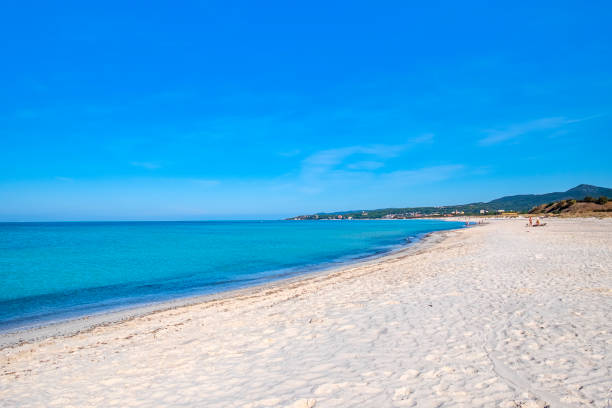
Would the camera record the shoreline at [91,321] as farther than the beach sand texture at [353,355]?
Yes

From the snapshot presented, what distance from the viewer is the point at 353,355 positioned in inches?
240

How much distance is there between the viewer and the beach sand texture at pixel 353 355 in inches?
185

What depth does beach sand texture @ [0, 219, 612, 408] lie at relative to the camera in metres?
4.70

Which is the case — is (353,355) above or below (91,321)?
above

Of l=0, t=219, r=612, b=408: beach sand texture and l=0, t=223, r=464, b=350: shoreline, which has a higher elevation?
l=0, t=219, r=612, b=408: beach sand texture

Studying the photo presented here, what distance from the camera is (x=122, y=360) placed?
697 centimetres

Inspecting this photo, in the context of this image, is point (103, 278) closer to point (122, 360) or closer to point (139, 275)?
point (139, 275)

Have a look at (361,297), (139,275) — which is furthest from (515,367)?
(139,275)

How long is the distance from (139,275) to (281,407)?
69.9 feet

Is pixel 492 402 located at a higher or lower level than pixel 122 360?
higher

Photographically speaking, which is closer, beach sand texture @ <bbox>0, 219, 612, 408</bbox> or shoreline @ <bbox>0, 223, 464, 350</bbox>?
beach sand texture @ <bbox>0, 219, 612, 408</bbox>

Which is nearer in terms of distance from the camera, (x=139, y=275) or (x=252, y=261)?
(x=139, y=275)

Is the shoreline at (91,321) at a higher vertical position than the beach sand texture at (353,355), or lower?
lower

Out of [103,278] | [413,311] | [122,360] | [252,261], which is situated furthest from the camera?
[252,261]
